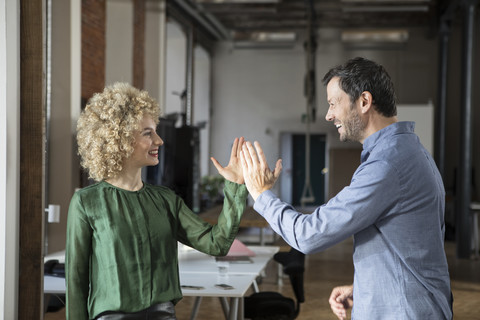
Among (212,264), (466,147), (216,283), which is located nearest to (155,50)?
(466,147)

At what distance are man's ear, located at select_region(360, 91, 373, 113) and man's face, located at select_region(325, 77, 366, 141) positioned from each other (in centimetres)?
2

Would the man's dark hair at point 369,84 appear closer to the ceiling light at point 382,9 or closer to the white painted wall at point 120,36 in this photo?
the white painted wall at point 120,36

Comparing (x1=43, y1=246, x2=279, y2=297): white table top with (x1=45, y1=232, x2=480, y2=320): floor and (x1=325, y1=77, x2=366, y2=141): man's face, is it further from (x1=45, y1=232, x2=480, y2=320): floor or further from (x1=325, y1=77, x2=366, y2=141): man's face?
(x1=325, y1=77, x2=366, y2=141): man's face

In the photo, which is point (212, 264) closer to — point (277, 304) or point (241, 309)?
point (277, 304)

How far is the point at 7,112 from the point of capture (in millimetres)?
2459

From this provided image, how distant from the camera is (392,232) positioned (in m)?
1.81

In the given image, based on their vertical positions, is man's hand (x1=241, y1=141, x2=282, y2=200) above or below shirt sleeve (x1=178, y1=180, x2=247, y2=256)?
above

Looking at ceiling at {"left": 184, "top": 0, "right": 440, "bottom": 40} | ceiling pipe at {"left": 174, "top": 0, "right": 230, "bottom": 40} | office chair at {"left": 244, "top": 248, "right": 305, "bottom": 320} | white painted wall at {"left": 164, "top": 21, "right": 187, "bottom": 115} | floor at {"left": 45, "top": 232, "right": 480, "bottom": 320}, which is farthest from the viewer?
white painted wall at {"left": 164, "top": 21, "right": 187, "bottom": 115}

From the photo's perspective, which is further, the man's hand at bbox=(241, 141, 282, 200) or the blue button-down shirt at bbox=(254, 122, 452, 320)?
the man's hand at bbox=(241, 141, 282, 200)

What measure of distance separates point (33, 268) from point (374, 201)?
1.49 metres

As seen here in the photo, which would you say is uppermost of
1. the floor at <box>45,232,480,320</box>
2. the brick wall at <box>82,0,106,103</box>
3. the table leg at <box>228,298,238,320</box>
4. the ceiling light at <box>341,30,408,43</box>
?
the ceiling light at <box>341,30,408,43</box>

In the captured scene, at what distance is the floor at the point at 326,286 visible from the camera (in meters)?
5.90

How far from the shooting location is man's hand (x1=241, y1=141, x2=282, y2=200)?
79.2 inches

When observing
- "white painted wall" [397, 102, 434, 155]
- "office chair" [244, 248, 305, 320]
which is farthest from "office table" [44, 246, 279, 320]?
"white painted wall" [397, 102, 434, 155]
